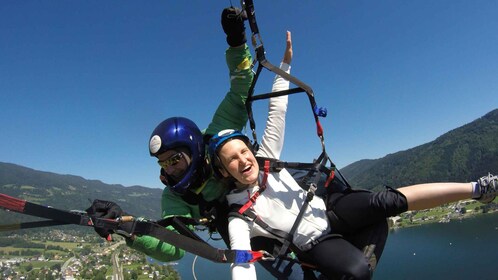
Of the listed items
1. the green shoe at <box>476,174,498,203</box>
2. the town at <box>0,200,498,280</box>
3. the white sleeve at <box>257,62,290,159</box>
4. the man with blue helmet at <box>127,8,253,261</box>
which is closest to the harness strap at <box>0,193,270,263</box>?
the man with blue helmet at <box>127,8,253,261</box>

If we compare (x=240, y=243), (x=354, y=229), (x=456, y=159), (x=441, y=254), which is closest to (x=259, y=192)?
(x=240, y=243)

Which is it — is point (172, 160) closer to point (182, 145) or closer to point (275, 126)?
point (182, 145)

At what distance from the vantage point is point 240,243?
1838mm

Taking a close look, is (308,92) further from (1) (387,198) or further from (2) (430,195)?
(2) (430,195)

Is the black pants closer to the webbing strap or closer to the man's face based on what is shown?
the webbing strap

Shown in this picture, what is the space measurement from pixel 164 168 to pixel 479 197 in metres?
2.08

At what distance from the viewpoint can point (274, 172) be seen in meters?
2.29

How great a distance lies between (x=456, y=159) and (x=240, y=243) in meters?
143

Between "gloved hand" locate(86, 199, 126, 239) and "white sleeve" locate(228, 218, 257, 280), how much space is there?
61cm

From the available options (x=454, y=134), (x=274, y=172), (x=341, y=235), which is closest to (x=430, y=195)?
(x=341, y=235)

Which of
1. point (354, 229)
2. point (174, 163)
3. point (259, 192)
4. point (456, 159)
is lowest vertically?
point (456, 159)

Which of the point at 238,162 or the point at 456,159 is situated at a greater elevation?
the point at 238,162

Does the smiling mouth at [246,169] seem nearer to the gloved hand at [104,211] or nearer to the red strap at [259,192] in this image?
the red strap at [259,192]

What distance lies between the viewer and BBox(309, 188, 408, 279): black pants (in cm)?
192
